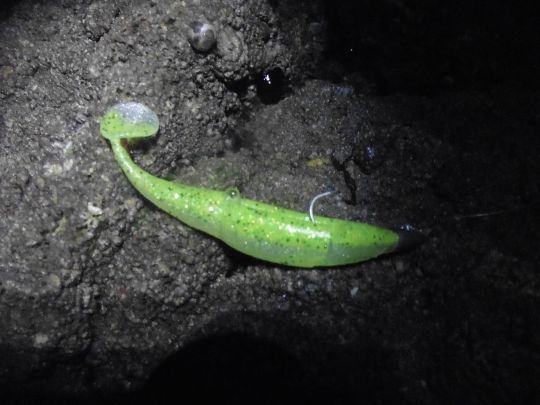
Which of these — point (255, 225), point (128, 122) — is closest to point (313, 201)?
point (255, 225)

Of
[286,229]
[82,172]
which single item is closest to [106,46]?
[82,172]

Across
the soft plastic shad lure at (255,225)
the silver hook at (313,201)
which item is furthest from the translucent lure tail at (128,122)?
the silver hook at (313,201)

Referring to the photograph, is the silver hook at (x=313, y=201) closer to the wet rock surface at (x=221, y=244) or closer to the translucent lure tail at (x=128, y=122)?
the wet rock surface at (x=221, y=244)

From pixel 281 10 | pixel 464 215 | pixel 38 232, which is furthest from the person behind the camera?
pixel 281 10

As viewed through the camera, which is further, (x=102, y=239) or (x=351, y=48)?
(x=351, y=48)

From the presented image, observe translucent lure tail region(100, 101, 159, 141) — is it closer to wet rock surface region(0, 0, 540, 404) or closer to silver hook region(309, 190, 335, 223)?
wet rock surface region(0, 0, 540, 404)

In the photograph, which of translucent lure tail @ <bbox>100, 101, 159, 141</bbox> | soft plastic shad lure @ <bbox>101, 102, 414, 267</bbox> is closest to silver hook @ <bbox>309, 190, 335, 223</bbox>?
soft plastic shad lure @ <bbox>101, 102, 414, 267</bbox>

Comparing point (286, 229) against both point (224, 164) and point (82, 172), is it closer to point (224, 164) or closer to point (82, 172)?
point (224, 164)

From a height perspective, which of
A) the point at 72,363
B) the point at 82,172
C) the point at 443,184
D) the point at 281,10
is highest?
the point at 281,10
